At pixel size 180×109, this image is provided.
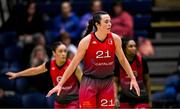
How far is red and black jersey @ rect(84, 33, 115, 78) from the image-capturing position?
20.1ft

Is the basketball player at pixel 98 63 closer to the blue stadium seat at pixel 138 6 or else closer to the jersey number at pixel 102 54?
the jersey number at pixel 102 54

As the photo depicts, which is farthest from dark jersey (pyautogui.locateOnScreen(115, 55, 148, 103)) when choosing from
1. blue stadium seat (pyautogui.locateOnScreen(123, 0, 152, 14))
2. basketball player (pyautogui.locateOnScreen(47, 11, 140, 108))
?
blue stadium seat (pyautogui.locateOnScreen(123, 0, 152, 14))

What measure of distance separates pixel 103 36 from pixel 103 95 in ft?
2.29

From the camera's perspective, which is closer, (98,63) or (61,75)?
(98,63)

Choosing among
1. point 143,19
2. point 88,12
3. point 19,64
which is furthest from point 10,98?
point 143,19

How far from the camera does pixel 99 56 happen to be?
612 cm

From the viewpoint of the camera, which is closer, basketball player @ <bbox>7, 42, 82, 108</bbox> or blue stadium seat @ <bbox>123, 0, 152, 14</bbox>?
basketball player @ <bbox>7, 42, 82, 108</bbox>

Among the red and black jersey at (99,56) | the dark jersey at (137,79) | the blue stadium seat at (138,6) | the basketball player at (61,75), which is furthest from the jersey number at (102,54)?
the blue stadium seat at (138,6)

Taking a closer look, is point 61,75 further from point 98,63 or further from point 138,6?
point 138,6

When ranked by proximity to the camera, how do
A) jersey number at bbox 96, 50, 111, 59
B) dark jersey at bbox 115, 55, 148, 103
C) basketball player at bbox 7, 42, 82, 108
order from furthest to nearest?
dark jersey at bbox 115, 55, 148, 103
basketball player at bbox 7, 42, 82, 108
jersey number at bbox 96, 50, 111, 59

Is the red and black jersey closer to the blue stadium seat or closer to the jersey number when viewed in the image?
the jersey number

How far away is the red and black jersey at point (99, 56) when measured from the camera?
6.13 meters

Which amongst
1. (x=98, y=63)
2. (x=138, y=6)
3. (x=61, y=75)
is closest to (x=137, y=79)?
(x=61, y=75)

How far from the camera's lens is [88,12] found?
11.0 m
